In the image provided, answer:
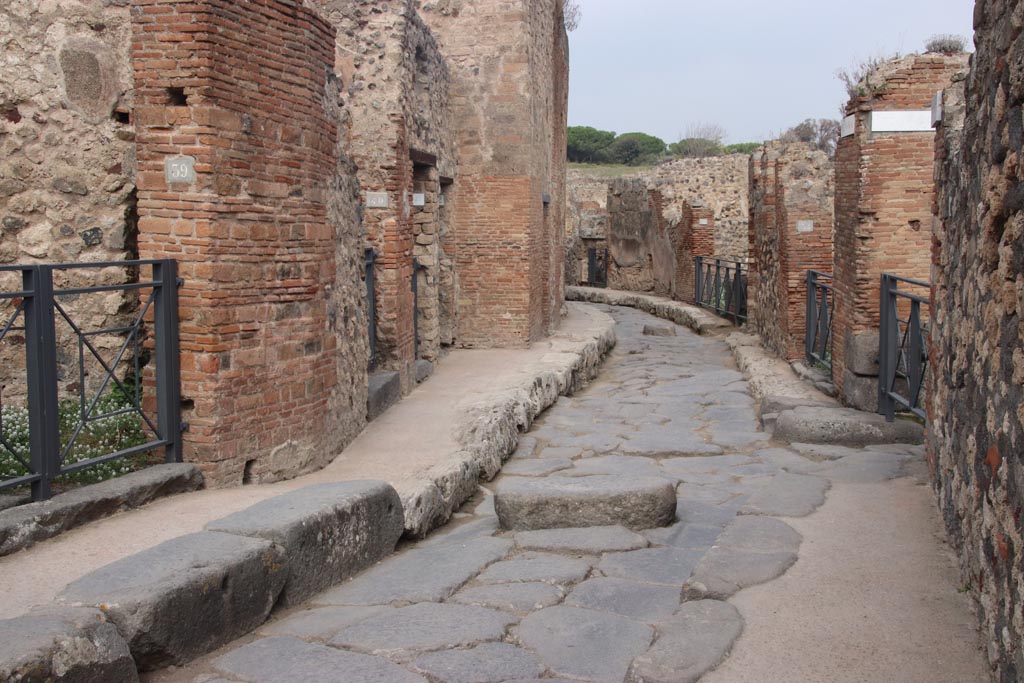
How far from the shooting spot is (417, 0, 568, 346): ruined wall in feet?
41.2

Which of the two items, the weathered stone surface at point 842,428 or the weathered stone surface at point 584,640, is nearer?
the weathered stone surface at point 584,640

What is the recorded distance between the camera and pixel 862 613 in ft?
11.3

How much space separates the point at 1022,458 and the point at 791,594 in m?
1.28

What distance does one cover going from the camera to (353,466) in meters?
6.30

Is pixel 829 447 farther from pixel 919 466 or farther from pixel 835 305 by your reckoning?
pixel 835 305

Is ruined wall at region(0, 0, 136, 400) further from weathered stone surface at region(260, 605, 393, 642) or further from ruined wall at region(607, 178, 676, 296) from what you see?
ruined wall at region(607, 178, 676, 296)

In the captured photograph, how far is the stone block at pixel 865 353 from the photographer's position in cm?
846

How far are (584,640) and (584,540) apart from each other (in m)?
1.35

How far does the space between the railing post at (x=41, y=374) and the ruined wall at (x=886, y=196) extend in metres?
6.63

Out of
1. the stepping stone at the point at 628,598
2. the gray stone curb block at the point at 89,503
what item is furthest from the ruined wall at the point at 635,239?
the stepping stone at the point at 628,598

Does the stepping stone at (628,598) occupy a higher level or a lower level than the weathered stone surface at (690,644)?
lower

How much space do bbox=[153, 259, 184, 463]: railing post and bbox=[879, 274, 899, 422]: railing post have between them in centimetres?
546

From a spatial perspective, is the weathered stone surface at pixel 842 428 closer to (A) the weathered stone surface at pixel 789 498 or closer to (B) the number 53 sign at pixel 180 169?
(A) the weathered stone surface at pixel 789 498

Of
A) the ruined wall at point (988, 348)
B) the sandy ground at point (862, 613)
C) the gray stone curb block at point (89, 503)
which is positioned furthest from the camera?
the gray stone curb block at point (89, 503)
